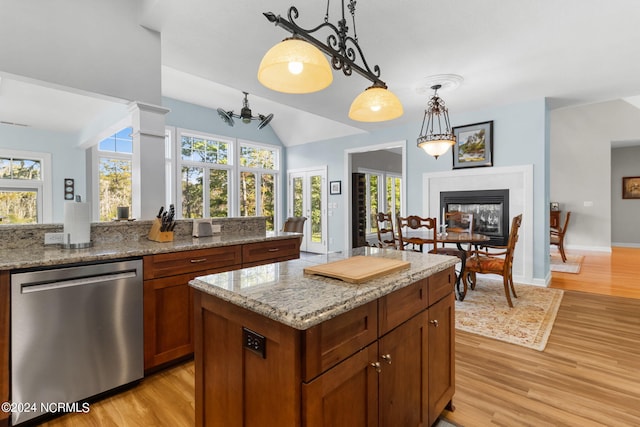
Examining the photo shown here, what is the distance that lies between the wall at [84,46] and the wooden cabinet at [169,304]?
1.57m

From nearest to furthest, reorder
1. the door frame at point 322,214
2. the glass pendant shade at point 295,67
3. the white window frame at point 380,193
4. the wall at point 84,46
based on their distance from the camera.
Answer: the glass pendant shade at point 295,67
the wall at point 84,46
the door frame at point 322,214
the white window frame at point 380,193

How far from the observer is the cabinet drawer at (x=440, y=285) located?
1503mm

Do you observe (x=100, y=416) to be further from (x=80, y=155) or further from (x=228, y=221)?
(x=80, y=155)

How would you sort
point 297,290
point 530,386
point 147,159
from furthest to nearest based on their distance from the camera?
point 147,159 → point 530,386 → point 297,290

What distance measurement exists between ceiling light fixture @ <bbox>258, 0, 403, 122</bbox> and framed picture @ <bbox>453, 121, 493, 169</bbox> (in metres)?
3.41

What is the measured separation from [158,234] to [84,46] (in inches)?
62.9

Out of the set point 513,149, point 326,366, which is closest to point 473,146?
point 513,149

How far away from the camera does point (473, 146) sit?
187 inches

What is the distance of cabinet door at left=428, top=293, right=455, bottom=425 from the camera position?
1493mm

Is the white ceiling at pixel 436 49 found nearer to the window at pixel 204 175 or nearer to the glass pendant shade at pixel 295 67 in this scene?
the glass pendant shade at pixel 295 67

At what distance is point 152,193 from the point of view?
279cm

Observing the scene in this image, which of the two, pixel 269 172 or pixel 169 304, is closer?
pixel 169 304

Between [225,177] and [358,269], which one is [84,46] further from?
[225,177]

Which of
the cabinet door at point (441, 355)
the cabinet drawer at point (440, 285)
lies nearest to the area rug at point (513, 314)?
the cabinet door at point (441, 355)
